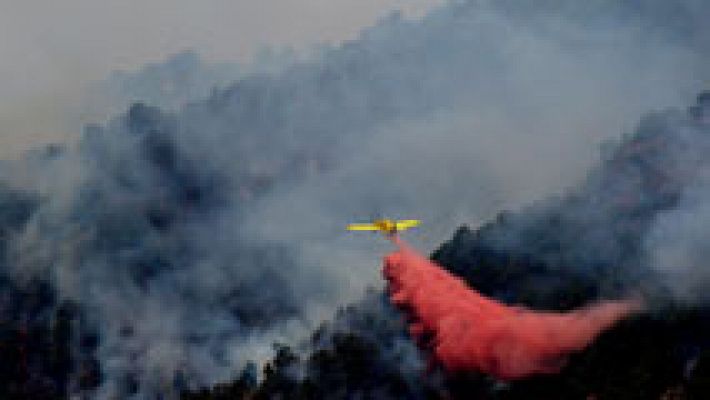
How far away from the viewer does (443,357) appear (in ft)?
618

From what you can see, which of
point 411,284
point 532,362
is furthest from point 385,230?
point 532,362

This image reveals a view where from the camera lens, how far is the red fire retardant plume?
180000mm

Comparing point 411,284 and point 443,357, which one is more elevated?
point 411,284

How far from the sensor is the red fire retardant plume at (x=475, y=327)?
180 metres

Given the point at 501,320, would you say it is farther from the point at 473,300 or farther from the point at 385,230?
the point at 385,230

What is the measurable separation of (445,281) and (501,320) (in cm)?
1261

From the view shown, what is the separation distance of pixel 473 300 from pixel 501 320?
8143 millimetres

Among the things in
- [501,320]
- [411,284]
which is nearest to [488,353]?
[501,320]

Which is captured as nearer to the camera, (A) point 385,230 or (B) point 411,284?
(A) point 385,230

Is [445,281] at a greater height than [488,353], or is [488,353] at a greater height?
[445,281]

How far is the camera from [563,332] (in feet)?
625

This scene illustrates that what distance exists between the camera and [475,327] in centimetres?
17975

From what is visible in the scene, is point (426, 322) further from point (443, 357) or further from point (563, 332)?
point (563, 332)

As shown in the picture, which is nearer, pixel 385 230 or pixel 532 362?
pixel 385 230
